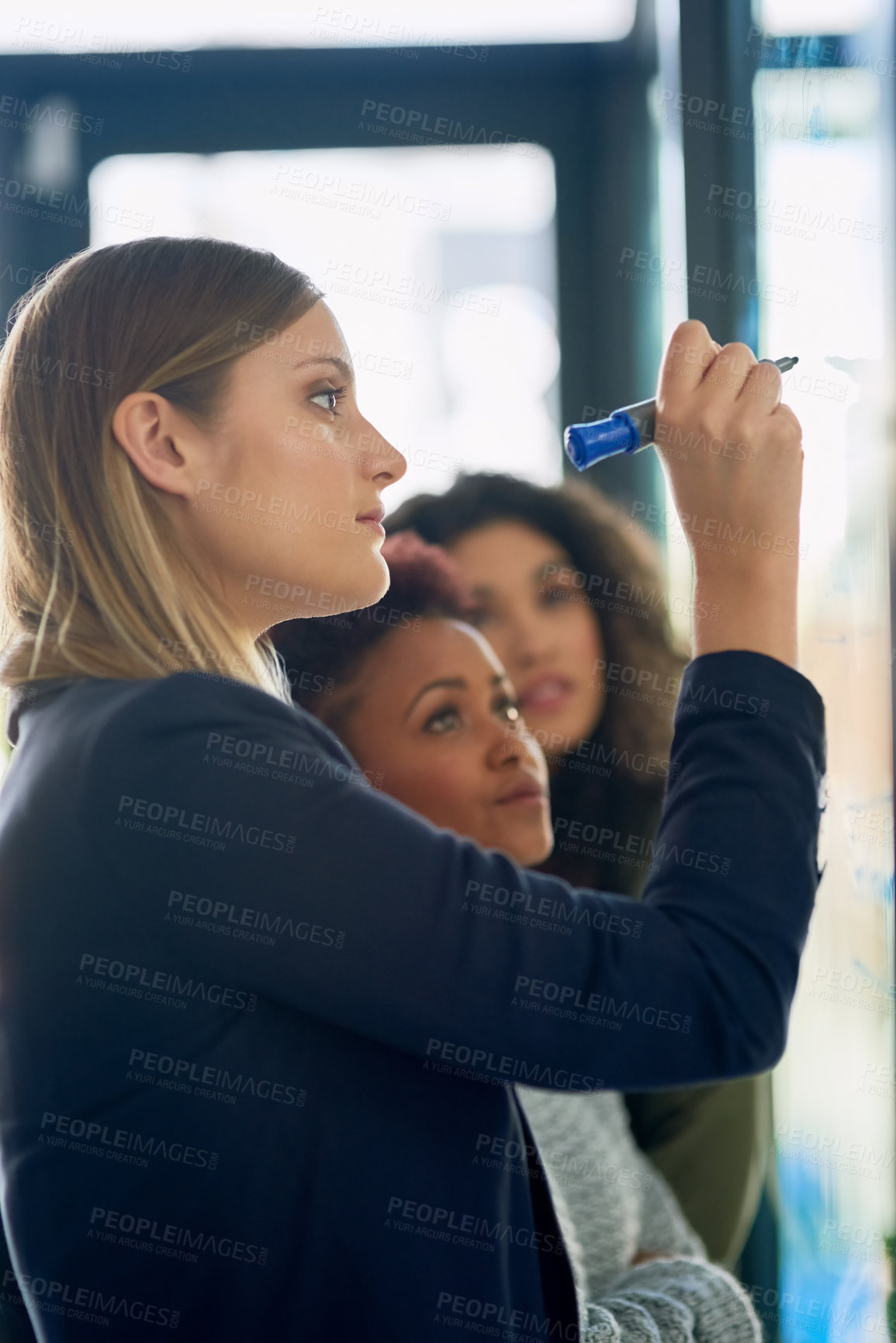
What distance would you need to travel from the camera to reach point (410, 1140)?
0.51 meters

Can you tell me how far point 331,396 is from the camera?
605 mm

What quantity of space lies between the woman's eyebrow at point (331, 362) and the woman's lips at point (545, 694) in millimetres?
622

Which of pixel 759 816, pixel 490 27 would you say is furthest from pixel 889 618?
pixel 490 27

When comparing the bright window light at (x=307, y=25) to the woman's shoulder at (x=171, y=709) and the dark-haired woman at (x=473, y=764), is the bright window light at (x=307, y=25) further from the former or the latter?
the woman's shoulder at (x=171, y=709)

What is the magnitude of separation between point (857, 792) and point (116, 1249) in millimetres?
652

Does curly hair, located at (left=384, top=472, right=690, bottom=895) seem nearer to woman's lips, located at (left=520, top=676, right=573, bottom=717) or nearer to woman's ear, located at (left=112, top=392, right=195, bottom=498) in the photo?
woman's lips, located at (left=520, top=676, right=573, bottom=717)

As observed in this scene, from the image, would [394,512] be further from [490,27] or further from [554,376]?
[490,27]

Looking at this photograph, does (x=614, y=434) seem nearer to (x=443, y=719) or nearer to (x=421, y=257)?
(x=443, y=719)

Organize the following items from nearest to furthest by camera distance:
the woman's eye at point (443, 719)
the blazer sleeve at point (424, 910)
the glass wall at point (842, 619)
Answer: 1. the blazer sleeve at point (424, 910)
2. the glass wall at point (842, 619)
3. the woman's eye at point (443, 719)

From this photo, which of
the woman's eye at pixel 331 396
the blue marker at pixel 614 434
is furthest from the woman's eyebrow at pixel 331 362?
the blue marker at pixel 614 434

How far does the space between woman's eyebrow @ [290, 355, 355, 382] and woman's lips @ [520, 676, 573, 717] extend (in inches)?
24.5

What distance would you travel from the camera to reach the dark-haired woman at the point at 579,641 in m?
1.18

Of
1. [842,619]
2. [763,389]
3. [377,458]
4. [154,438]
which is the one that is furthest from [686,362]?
[842,619]

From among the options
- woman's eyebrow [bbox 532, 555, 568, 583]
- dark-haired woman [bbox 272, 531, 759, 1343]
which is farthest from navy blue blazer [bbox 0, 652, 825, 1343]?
woman's eyebrow [bbox 532, 555, 568, 583]
